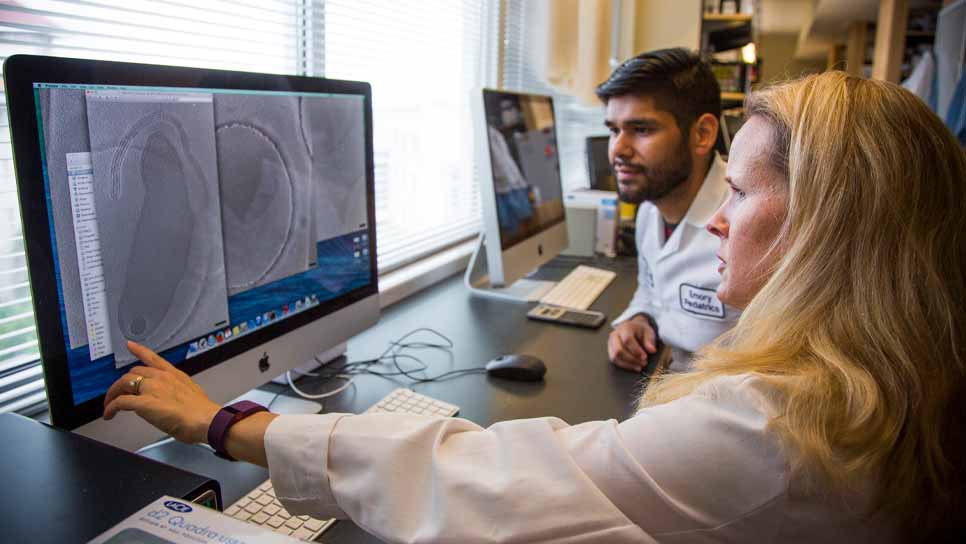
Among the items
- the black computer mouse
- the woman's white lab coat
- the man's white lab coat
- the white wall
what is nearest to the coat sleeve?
the woman's white lab coat

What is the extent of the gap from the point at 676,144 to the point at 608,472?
1.32 metres

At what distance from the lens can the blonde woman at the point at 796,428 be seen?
63cm

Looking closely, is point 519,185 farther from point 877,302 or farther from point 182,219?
point 877,302

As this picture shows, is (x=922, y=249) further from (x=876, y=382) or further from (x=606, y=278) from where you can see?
(x=606, y=278)

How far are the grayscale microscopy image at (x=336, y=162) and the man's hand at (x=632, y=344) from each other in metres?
0.60

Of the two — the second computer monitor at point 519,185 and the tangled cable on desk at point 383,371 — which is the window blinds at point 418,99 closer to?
the second computer monitor at point 519,185

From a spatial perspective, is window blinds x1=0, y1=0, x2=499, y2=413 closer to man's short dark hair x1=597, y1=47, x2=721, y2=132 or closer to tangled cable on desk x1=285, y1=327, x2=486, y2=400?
tangled cable on desk x1=285, y1=327, x2=486, y2=400

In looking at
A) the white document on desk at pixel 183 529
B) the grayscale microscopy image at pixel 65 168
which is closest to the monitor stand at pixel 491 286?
the grayscale microscopy image at pixel 65 168

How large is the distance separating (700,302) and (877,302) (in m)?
0.99

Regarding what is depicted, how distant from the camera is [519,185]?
1.88 meters

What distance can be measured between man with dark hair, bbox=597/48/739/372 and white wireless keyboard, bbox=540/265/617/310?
0.17 metres

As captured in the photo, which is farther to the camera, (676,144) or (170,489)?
(676,144)

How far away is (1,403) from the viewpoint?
1.00 m

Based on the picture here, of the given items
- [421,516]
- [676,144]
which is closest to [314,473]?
[421,516]
